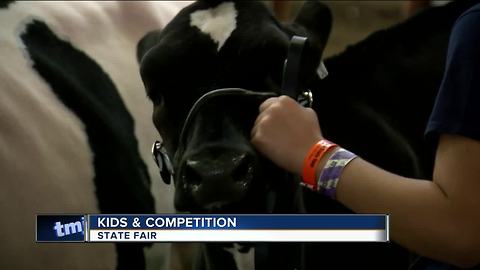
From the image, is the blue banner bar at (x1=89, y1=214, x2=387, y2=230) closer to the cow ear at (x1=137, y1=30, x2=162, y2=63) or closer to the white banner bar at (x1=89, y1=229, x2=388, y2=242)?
the white banner bar at (x1=89, y1=229, x2=388, y2=242)

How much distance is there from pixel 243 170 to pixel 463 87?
6.8 inches

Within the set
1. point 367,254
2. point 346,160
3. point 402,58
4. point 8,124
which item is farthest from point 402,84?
point 8,124

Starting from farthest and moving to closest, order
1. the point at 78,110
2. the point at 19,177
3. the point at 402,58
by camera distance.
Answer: the point at 402,58, the point at 78,110, the point at 19,177

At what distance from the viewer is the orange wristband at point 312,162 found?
0.54m

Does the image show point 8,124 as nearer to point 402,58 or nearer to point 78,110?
point 78,110

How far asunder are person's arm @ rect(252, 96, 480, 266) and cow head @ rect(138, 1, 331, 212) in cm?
2

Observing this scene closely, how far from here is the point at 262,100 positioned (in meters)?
0.59

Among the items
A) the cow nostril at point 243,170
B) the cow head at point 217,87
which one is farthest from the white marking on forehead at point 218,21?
the cow nostril at point 243,170

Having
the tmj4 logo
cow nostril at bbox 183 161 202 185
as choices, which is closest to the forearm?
cow nostril at bbox 183 161 202 185

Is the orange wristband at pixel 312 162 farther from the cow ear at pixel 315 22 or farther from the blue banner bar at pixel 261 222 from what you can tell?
the cow ear at pixel 315 22

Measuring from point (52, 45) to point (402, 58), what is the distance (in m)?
0.40

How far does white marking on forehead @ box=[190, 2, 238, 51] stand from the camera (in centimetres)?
61

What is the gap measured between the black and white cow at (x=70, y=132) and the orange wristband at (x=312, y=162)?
0.25 meters

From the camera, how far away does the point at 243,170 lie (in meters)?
0.55
